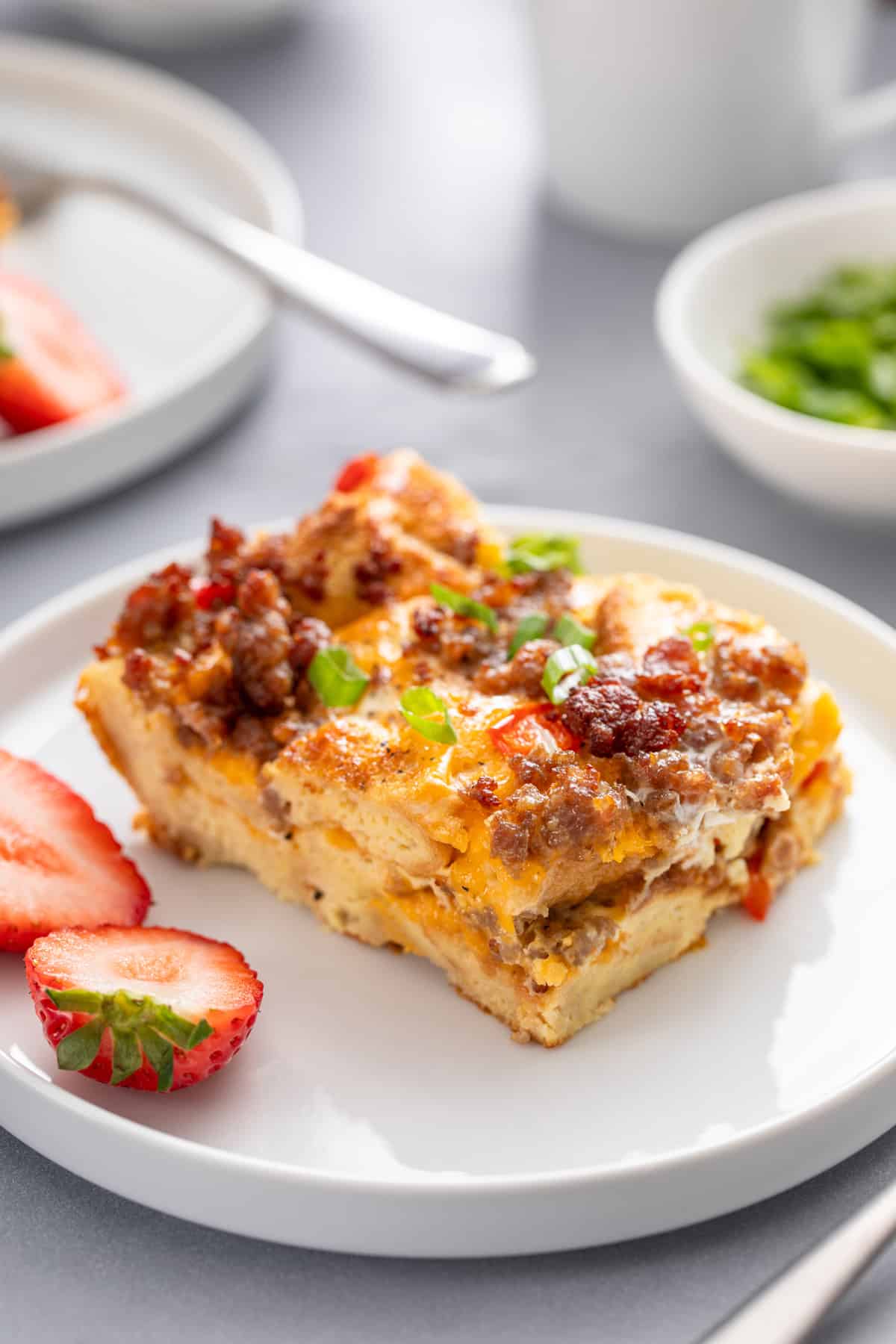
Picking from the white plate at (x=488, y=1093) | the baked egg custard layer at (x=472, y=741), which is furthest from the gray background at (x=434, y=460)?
the baked egg custard layer at (x=472, y=741)

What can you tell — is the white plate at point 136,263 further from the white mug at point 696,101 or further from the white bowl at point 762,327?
the white bowl at point 762,327

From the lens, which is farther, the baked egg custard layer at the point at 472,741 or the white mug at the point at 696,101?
the white mug at the point at 696,101

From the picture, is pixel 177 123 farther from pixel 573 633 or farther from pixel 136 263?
pixel 573 633

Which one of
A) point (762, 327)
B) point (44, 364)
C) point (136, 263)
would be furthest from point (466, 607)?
point (136, 263)

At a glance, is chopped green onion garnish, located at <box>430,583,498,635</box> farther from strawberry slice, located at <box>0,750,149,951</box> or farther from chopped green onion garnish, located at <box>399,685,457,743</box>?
strawberry slice, located at <box>0,750,149,951</box>

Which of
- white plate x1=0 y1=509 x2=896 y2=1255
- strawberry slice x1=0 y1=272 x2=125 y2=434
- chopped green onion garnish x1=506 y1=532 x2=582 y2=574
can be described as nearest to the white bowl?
chopped green onion garnish x1=506 y1=532 x2=582 y2=574

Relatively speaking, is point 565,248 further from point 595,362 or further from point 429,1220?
point 429,1220
